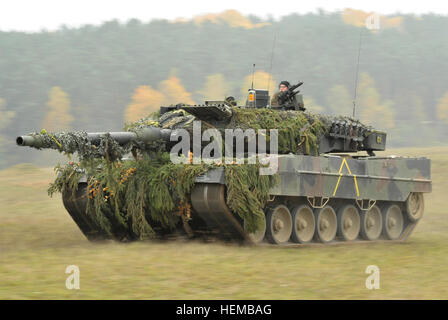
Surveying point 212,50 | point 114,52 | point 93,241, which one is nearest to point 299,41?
point 212,50

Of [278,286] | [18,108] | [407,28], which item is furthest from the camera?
[407,28]

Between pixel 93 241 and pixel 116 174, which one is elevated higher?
pixel 116 174

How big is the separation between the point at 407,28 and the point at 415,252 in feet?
266

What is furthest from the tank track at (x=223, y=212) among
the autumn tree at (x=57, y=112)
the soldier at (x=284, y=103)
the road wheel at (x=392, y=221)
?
the autumn tree at (x=57, y=112)

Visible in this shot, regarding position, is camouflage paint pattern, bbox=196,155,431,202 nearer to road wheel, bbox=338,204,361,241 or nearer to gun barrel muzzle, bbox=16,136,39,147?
road wheel, bbox=338,204,361,241

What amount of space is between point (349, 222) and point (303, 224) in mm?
1691

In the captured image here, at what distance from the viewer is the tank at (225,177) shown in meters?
13.5

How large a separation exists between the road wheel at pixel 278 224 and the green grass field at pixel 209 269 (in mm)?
568

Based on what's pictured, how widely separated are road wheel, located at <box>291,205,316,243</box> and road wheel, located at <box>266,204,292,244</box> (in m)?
0.11

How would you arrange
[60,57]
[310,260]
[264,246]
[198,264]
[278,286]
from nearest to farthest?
[278,286]
[198,264]
[310,260]
[264,246]
[60,57]

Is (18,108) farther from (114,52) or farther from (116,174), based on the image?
(116,174)

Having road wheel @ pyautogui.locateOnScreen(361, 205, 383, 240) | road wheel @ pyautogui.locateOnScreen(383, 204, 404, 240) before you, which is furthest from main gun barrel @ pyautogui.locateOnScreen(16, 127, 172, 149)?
road wheel @ pyautogui.locateOnScreen(383, 204, 404, 240)

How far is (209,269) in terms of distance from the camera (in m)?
11.2

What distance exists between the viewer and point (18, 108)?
206ft
